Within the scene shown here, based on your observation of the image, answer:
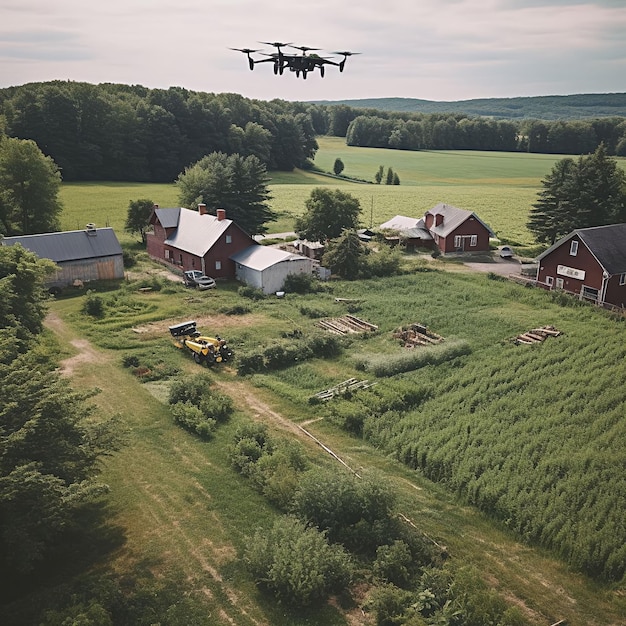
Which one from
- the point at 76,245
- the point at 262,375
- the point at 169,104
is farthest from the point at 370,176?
the point at 262,375

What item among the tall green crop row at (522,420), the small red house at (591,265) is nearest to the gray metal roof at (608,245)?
the small red house at (591,265)

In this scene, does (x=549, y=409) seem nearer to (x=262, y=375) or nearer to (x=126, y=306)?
(x=262, y=375)

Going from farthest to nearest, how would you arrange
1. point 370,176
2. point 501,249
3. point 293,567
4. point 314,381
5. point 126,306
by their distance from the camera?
1. point 370,176
2. point 501,249
3. point 126,306
4. point 314,381
5. point 293,567

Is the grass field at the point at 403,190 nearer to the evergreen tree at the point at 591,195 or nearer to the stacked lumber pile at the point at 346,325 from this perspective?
the evergreen tree at the point at 591,195

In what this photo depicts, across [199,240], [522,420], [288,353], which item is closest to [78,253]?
[199,240]

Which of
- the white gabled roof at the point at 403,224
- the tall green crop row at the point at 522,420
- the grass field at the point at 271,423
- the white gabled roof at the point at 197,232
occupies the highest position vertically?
the white gabled roof at the point at 197,232
